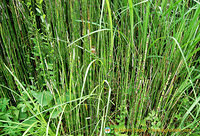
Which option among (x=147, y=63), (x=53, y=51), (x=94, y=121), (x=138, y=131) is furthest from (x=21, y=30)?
(x=138, y=131)

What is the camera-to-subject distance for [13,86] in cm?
112

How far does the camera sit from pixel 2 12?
1.01 metres

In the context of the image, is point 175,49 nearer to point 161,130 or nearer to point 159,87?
point 159,87

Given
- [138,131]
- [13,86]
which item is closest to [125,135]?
[138,131]

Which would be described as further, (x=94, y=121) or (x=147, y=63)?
(x=147, y=63)

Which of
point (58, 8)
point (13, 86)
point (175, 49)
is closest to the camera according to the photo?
point (58, 8)

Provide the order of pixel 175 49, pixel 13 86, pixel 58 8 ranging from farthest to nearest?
pixel 13 86, pixel 175 49, pixel 58 8

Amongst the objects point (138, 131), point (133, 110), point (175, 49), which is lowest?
point (138, 131)

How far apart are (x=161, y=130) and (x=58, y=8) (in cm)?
85

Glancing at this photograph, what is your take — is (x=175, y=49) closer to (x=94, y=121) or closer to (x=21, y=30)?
(x=94, y=121)

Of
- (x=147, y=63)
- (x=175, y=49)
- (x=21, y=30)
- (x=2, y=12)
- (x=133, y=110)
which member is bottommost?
(x=133, y=110)

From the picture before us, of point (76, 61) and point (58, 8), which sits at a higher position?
point (58, 8)

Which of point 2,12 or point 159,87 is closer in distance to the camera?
point 2,12

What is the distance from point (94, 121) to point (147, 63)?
1.59 feet
